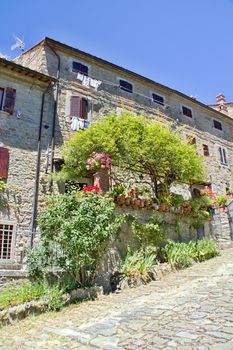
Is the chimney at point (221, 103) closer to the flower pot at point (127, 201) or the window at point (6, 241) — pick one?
the flower pot at point (127, 201)

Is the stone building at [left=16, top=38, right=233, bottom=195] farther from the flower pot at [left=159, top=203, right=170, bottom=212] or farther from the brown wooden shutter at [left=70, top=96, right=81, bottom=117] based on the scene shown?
the flower pot at [left=159, top=203, right=170, bottom=212]

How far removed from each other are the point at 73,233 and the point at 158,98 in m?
13.6

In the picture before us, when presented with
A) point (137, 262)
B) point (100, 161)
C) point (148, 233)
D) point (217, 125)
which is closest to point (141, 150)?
point (100, 161)

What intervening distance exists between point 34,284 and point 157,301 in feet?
11.2

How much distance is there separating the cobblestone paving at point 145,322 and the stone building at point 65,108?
561 cm

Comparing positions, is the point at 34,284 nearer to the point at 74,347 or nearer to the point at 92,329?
the point at 92,329

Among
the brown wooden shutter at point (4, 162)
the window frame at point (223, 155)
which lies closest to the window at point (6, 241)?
the brown wooden shutter at point (4, 162)

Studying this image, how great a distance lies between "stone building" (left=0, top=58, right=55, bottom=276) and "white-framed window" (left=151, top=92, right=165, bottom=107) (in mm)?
7055

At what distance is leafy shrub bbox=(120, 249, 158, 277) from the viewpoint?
8.72 metres

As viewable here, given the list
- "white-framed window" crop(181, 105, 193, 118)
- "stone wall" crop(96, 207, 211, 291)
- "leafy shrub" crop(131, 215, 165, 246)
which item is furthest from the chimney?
"leafy shrub" crop(131, 215, 165, 246)

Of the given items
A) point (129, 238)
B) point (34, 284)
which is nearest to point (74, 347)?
point (34, 284)

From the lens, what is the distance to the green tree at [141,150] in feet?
36.3

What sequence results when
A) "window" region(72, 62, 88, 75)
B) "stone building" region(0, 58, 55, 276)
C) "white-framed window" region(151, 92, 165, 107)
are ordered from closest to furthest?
1. "stone building" region(0, 58, 55, 276)
2. "window" region(72, 62, 88, 75)
3. "white-framed window" region(151, 92, 165, 107)

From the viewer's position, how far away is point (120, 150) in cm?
1115
